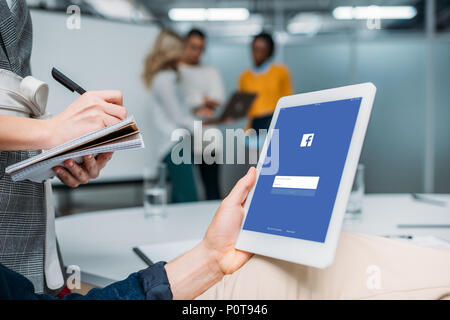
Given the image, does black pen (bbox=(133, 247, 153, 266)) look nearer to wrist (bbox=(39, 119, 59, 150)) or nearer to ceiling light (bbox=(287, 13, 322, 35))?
wrist (bbox=(39, 119, 59, 150))

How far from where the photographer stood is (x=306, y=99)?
67 cm

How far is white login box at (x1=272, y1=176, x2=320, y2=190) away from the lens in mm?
566

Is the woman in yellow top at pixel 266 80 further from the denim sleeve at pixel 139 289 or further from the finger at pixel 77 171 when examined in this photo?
the denim sleeve at pixel 139 289

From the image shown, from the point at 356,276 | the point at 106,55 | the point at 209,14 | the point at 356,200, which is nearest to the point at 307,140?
the point at 356,276

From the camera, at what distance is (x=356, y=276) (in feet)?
1.84

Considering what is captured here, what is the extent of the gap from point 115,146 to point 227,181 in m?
4.14

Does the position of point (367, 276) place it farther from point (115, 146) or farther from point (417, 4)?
point (417, 4)

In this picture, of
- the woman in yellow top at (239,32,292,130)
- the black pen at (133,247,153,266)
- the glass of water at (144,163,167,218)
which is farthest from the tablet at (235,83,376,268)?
the woman in yellow top at (239,32,292,130)

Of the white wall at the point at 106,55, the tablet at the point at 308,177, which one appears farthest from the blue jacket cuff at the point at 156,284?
the white wall at the point at 106,55

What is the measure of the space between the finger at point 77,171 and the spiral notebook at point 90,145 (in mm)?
126

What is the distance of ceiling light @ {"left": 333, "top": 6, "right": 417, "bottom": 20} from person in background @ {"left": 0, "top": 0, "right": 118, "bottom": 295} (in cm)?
423

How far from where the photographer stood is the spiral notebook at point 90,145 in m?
0.59

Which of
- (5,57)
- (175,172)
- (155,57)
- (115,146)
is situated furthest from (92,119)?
(155,57)

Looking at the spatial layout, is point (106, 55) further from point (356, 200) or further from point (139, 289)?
point (139, 289)
